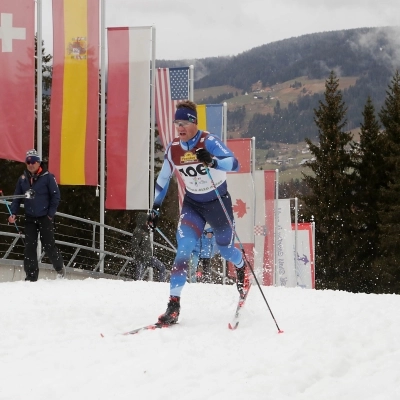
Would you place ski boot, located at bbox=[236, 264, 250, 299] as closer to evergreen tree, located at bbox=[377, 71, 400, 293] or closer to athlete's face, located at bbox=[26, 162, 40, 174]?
athlete's face, located at bbox=[26, 162, 40, 174]

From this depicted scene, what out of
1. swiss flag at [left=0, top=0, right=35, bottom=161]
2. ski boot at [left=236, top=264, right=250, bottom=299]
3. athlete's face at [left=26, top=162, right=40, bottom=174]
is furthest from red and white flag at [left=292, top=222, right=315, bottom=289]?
ski boot at [left=236, top=264, right=250, bottom=299]

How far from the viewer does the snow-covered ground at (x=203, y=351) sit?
4852 millimetres

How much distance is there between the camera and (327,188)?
45.8 metres

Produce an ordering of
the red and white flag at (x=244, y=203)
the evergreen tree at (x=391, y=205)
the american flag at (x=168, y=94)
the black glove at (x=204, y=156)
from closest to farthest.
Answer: the black glove at (x=204, y=156) → the american flag at (x=168, y=94) → the red and white flag at (x=244, y=203) → the evergreen tree at (x=391, y=205)

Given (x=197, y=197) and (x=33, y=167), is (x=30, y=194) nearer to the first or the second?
(x=33, y=167)

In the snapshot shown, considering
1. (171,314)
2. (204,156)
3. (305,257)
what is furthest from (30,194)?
(305,257)

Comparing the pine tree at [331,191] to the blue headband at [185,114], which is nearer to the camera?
the blue headband at [185,114]

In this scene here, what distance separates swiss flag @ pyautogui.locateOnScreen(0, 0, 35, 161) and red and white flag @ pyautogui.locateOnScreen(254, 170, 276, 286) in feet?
34.2

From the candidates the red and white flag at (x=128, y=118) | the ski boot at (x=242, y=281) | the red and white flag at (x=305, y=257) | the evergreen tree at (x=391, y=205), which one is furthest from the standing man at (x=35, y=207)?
the evergreen tree at (x=391, y=205)

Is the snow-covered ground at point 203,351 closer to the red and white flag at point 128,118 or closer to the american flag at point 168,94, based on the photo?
the red and white flag at point 128,118

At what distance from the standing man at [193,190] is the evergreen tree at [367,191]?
35.4 metres

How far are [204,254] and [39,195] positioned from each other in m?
3.41

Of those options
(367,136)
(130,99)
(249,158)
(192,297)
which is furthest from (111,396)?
(367,136)

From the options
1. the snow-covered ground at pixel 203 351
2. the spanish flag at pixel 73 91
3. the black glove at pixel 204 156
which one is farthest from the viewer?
the spanish flag at pixel 73 91
